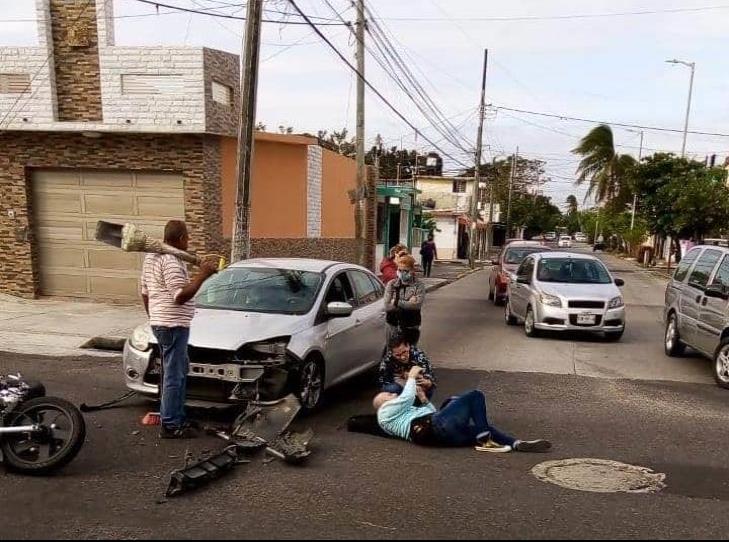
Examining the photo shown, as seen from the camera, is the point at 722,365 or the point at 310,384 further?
the point at 722,365

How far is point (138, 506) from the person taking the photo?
4238mm

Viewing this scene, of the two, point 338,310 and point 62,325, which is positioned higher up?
point 338,310

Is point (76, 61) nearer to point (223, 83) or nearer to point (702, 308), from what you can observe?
point (223, 83)

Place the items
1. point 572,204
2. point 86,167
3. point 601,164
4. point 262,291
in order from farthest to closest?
point 572,204 < point 601,164 < point 86,167 < point 262,291

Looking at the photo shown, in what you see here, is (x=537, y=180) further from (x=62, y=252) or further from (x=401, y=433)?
(x=401, y=433)

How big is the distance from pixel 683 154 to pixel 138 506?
40.6 metres

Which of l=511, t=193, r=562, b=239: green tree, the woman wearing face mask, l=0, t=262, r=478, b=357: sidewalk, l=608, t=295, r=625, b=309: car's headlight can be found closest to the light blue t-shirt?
the woman wearing face mask

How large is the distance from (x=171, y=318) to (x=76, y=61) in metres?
10.4

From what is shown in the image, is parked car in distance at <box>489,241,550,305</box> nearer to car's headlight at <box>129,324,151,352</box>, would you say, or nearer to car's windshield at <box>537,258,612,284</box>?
car's windshield at <box>537,258,612,284</box>

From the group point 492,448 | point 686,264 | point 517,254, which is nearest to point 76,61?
point 517,254

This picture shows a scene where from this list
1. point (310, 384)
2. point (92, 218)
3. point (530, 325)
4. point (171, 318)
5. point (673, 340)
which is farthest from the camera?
point (92, 218)

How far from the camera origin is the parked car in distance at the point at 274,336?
19.5ft

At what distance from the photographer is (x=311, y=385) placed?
648 cm

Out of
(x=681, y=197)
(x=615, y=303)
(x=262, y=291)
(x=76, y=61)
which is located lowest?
(x=615, y=303)
